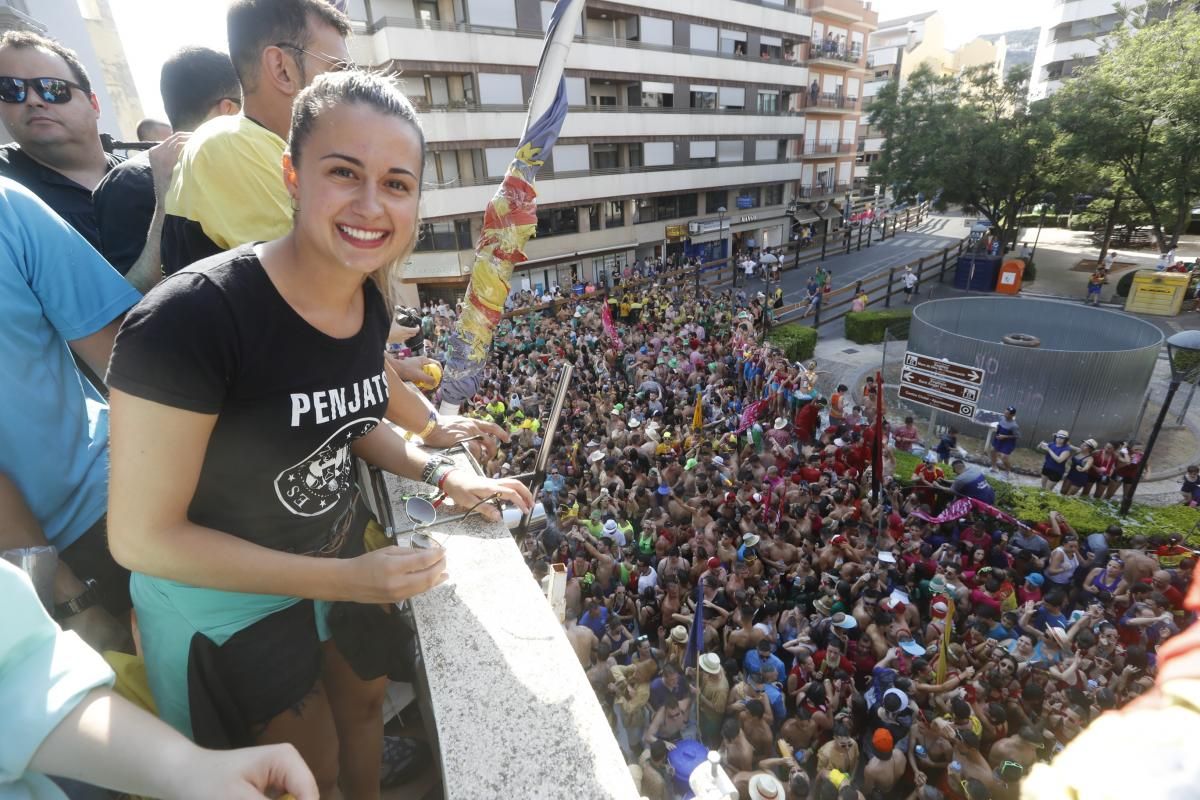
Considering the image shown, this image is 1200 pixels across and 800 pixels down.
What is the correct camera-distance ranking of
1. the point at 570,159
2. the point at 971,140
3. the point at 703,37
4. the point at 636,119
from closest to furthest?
1. the point at 971,140
2. the point at 570,159
3. the point at 636,119
4. the point at 703,37

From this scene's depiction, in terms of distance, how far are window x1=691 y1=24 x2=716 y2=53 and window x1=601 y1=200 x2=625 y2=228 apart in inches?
365

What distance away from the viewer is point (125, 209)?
2.27m

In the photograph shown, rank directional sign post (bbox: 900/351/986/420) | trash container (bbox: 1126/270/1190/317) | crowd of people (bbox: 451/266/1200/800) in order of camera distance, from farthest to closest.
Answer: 1. trash container (bbox: 1126/270/1190/317)
2. directional sign post (bbox: 900/351/986/420)
3. crowd of people (bbox: 451/266/1200/800)

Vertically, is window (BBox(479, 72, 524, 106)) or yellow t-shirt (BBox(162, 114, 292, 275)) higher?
window (BBox(479, 72, 524, 106))

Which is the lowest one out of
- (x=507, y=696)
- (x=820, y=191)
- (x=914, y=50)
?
(x=820, y=191)

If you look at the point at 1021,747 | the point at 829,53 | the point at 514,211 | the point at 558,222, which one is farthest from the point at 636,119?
the point at 1021,747

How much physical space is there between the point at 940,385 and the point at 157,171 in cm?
1276

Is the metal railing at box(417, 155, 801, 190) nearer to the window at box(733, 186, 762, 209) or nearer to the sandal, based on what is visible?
the window at box(733, 186, 762, 209)

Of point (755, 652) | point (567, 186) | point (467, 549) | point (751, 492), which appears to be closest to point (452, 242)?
point (567, 186)

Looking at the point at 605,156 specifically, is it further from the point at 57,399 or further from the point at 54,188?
the point at 57,399

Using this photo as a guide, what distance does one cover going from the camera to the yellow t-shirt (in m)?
1.87

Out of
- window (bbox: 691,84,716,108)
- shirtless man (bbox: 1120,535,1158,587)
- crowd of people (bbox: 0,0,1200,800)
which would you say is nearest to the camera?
crowd of people (bbox: 0,0,1200,800)

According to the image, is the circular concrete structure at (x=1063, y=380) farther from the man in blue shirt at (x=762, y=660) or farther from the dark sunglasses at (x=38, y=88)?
the dark sunglasses at (x=38, y=88)

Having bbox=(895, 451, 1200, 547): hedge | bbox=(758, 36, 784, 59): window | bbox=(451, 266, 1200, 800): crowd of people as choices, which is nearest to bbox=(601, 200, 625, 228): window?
bbox=(758, 36, 784, 59): window
